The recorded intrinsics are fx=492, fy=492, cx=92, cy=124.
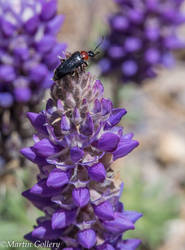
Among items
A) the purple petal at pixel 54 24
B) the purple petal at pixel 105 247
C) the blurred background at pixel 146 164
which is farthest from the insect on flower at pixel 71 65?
the blurred background at pixel 146 164

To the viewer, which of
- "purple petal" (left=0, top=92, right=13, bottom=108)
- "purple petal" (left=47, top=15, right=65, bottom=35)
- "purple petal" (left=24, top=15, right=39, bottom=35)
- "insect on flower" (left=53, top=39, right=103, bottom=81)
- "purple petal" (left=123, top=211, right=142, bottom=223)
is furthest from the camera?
"purple petal" (left=0, top=92, right=13, bottom=108)

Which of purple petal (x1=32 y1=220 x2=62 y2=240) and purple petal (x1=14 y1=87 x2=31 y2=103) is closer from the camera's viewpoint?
purple petal (x1=32 y1=220 x2=62 y2=240)

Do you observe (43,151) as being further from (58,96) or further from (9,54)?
(9,54)

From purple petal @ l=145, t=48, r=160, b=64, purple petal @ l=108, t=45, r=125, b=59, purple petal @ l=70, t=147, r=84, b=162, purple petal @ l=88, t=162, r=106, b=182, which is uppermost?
purple petal @ l=108, t=45, r=125, b=59

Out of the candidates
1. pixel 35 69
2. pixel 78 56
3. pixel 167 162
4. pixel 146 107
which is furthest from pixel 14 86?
pixel 146 107

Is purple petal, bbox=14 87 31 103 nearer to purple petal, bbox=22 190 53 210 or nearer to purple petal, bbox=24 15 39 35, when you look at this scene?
purple petal, bbox=24 15 39 35

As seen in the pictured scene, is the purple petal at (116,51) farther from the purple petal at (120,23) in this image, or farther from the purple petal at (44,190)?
the purple petal at (44,190)

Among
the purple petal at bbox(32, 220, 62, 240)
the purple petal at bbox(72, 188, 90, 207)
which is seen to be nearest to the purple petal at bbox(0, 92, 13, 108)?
the purple petal at bbox(32, 220, 62, 240)

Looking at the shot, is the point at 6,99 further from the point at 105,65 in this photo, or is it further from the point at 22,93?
Answer: the point at 105,65
